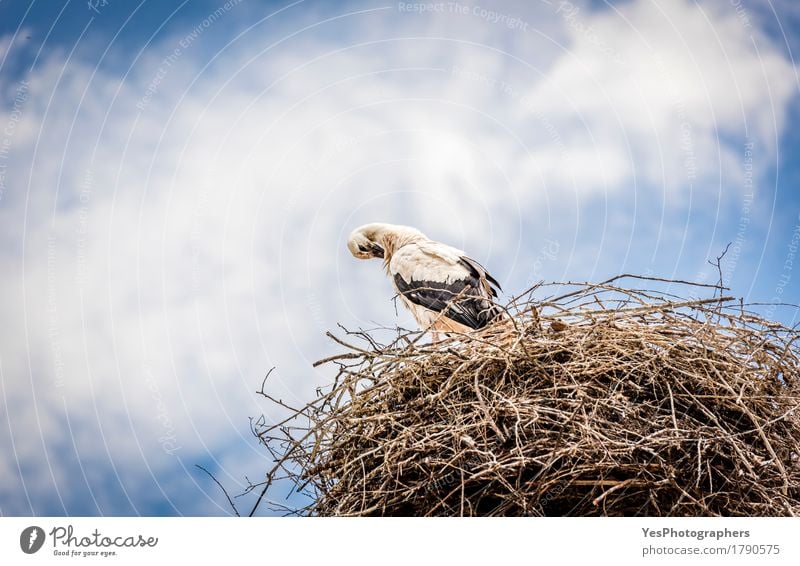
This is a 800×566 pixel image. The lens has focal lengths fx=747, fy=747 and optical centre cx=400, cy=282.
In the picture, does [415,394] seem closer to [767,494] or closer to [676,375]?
[676,375]

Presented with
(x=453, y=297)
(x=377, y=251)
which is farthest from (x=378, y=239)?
(x=453, y=297)

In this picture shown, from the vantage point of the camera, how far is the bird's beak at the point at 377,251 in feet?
14.9

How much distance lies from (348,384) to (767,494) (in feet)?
4.01

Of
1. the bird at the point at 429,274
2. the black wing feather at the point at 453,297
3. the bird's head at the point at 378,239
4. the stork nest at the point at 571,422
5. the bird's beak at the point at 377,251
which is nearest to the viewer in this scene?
the stork nest at the point at 571,422

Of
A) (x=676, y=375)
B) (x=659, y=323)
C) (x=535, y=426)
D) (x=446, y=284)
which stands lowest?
(x=535, y=426)

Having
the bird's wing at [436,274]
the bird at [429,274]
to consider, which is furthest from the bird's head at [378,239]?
the bird's wing at [436,274]

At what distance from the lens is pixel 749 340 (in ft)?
7.45

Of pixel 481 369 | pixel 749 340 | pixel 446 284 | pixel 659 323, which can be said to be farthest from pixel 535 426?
pixel 446 284

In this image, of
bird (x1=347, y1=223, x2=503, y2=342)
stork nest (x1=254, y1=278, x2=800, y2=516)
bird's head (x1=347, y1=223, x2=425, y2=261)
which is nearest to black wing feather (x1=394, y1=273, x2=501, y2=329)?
bird (x1=347, y1=223, x2=503, y2=342)

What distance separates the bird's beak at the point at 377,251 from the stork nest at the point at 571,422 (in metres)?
2.15

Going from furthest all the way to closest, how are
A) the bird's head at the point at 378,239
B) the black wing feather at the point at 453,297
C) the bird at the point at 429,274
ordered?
the bird's head at the point at 378,239 < the bird at the point at 429,274 < the black wing feather at the point at 453,297

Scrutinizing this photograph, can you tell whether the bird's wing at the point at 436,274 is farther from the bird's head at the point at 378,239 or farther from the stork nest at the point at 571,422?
the stork nest at the point at 571,422

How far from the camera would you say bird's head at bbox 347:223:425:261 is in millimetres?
4398

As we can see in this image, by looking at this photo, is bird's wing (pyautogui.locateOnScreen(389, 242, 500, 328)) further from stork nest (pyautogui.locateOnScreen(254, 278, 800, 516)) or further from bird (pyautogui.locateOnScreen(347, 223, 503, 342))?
stork nest (pyautogui.locateOnScreen(254, 278, 800, 516))
